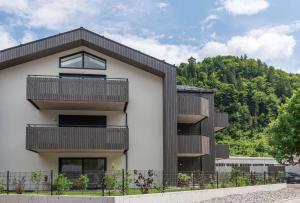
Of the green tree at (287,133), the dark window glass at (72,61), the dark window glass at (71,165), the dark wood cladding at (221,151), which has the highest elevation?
the dark window glass at (72,61)

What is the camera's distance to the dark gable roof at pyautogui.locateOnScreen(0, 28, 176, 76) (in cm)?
2691

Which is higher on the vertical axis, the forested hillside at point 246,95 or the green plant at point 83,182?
the forested hillside at point 246,95

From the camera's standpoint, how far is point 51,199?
1927 centimetres

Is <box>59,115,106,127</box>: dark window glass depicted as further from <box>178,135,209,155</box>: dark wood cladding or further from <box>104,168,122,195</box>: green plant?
<box>104,168,122,195</box>: green plant

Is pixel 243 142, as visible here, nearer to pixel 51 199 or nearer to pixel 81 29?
pixel 81 29

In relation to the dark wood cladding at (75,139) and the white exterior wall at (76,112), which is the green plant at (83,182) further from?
the white exterior wall at (76,112)

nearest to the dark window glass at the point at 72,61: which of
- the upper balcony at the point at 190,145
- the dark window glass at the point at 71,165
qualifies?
the dark window glass at the point at 71,165

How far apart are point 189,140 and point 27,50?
404 inches

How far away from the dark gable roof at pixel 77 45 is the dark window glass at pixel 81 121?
12.1 feet

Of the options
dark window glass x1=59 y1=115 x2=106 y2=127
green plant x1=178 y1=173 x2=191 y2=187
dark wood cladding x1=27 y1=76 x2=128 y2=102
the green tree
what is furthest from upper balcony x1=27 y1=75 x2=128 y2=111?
the green tree

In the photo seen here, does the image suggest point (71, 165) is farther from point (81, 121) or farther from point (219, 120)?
point (219, 120)

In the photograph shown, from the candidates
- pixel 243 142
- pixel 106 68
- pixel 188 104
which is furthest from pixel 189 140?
pixel 243 142

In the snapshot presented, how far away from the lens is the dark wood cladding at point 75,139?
2503cm

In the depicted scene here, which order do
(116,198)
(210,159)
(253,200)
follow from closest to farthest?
(116,198), (253,200), (210,159)
